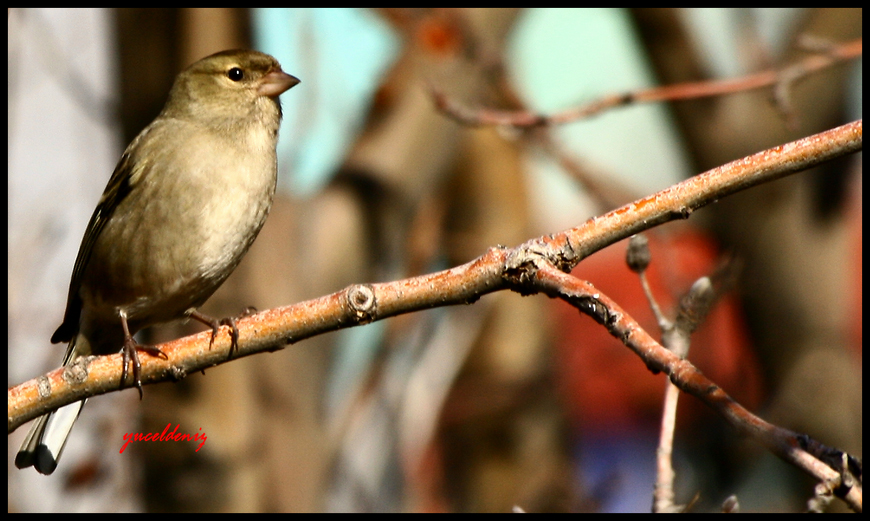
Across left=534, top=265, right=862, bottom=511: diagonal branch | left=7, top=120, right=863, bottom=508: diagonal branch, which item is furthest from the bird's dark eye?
left=534, top=265, right=862, bottom=511: diagonal branch

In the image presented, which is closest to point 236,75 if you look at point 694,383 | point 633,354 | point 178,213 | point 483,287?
point 178,213

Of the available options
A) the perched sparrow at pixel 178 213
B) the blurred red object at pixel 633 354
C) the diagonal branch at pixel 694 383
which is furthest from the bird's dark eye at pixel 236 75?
the blurred red object at pixel 633 354

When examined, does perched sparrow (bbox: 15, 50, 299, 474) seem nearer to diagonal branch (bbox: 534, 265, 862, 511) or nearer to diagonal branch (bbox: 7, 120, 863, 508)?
diagonal branch (bbox: 7, 120, 863, 508)

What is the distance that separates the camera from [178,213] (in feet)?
11.6

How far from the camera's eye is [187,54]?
546 cm

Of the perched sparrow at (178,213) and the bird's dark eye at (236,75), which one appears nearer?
the perched sparrow at (178,213)

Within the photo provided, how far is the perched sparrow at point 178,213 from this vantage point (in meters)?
3.51

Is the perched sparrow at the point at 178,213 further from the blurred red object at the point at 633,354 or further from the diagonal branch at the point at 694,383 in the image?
the blurred red object at the point at 633,354

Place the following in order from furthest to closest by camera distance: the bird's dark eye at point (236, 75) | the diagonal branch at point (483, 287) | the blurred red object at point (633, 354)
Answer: the blurred red object at point (633, 354) → the bird's dark eye at point (236, 75) → the diagonal branch at point (483, 287)

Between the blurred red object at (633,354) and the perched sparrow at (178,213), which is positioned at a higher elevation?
the blurred red object at (633,354)

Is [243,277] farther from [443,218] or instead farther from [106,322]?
[443,218]

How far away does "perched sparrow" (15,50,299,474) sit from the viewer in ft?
11.5

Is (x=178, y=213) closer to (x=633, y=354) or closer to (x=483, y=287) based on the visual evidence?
(x=483, y=287)

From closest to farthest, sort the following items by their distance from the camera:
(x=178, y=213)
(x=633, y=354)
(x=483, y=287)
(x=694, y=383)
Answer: (x=694, y=383) → (x=483, y=287) → (x=178, y=213) → (x=633, y=354)
